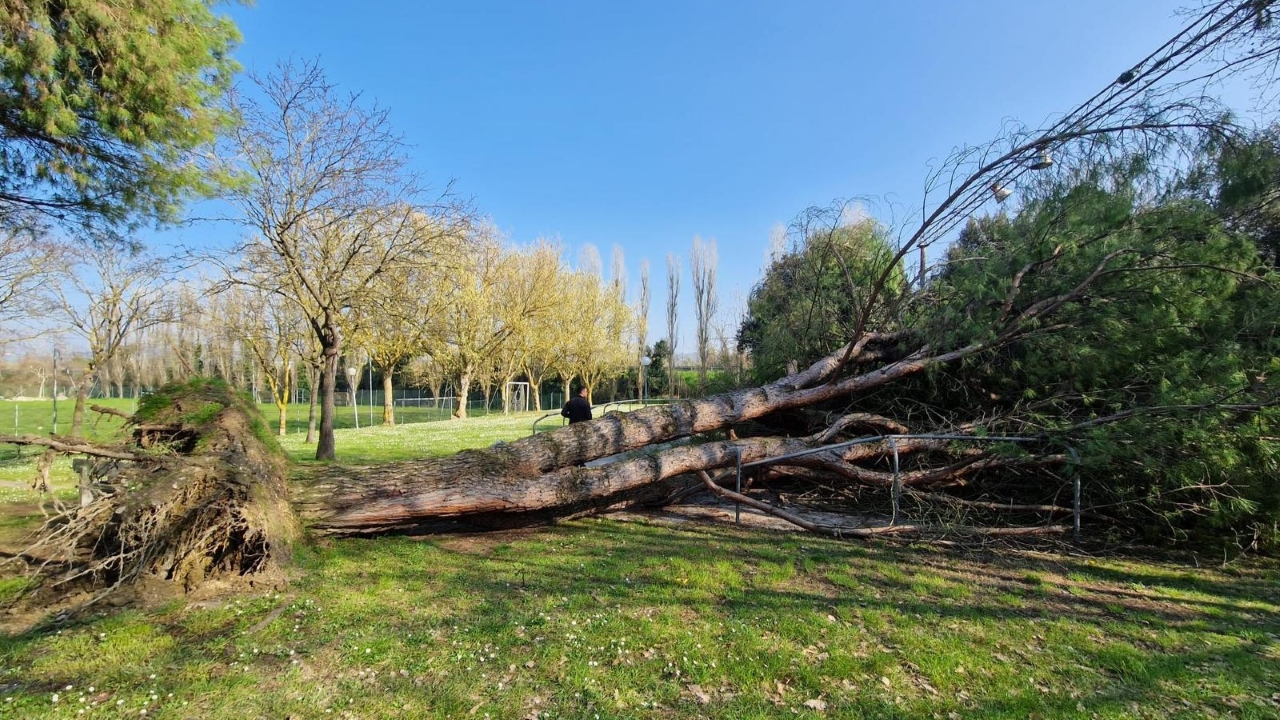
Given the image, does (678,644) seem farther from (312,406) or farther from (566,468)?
(312,406)

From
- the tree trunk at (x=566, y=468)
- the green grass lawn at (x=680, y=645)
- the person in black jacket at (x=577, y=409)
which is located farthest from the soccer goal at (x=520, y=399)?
the green grass lawn at (x=680, y=645)

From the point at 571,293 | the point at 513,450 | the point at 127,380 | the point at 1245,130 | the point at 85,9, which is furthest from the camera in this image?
the point at 127,380

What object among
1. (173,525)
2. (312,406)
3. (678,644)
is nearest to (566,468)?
(678,644)

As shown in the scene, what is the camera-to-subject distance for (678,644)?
3229 millimetres

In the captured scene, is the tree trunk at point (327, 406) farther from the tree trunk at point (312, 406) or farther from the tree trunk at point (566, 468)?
the tree trunk at point (312, 406)

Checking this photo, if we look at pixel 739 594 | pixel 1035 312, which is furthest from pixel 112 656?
pixel 1035 312

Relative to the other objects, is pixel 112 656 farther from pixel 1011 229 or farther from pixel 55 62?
pixel 1011 229

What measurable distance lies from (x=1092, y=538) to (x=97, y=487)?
8670 mm

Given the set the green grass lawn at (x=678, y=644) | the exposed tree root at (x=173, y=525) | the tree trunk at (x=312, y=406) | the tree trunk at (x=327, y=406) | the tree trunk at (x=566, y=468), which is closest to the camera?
the green grass lawn at (x=678, y=644)

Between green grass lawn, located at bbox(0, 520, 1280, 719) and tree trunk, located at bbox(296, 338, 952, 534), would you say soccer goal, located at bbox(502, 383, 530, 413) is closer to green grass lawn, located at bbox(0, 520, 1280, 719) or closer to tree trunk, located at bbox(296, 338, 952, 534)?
tree trunk, located at bbox(296, 338, 952, 534)

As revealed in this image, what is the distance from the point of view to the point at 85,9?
438 centimetres

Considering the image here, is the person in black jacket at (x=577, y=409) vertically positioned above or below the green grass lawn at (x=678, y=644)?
above

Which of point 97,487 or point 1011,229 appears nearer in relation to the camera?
point 97,487

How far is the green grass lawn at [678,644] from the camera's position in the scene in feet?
8.67
